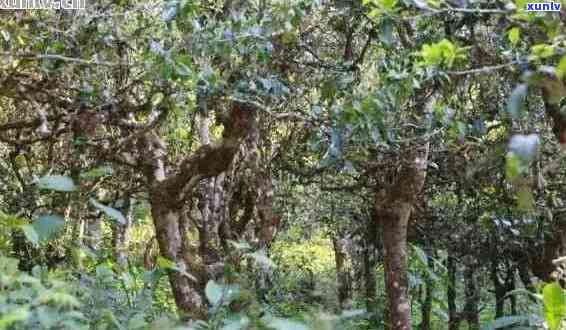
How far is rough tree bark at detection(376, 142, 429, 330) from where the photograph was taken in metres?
4.70

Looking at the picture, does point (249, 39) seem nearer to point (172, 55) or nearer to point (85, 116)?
point (172, 55)

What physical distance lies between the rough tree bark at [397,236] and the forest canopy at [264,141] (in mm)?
15

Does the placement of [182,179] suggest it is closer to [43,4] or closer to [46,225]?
[43,4]

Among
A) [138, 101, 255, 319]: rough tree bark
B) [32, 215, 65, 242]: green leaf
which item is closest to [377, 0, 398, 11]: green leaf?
[32, 215, 65, 242]: green leaf

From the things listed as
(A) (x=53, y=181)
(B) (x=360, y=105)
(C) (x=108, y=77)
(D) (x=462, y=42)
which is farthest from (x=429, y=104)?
(A) (x=53, y=181)

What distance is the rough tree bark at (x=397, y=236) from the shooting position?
470cm

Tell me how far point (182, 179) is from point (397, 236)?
160 cm

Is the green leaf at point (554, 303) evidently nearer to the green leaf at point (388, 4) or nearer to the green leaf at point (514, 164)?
the green leaf at point (514, 164)

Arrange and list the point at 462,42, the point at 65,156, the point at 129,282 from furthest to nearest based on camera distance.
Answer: the point at 65,156 → the point at 462,42 → the point at 129,282

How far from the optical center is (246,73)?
363 cm

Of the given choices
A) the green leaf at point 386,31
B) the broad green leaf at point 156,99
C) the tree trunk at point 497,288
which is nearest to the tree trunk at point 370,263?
the tree trunk at point 497,288

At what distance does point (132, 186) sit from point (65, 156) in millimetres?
934

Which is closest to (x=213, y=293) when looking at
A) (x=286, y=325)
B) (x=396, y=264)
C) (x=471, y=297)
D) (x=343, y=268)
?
(x=286, y=325)

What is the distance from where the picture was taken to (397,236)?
4820 millimetres
